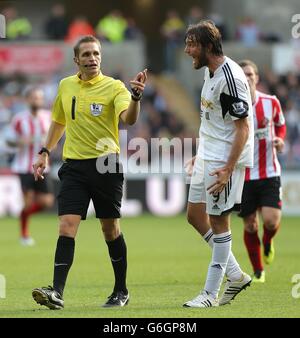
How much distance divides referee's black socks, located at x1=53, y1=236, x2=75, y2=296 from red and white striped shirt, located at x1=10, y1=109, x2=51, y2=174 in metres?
8.28

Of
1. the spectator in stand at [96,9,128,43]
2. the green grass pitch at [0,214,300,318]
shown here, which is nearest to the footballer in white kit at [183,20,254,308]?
the green grass pitch at [0,214,300,318]

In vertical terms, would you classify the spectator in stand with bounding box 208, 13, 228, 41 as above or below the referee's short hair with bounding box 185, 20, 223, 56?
below

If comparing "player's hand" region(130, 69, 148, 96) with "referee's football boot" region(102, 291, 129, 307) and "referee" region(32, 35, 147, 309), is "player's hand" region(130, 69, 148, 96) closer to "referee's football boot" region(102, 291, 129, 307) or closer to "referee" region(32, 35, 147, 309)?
"referee" region(32, 35, 147, 309)

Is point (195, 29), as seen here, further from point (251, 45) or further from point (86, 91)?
point (251, 45)

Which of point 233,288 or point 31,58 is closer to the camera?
A: point 233,288

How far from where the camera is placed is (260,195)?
11703 mm

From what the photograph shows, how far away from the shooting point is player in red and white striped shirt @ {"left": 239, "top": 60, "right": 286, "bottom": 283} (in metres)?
11.5

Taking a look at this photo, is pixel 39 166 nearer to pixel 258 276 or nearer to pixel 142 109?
pixel 258 276

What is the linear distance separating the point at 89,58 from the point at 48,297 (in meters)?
2.06

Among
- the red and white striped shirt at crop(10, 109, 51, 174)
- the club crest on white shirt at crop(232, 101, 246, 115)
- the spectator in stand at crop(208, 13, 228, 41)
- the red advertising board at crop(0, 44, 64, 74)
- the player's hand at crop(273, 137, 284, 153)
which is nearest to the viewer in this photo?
the club crest on white shirt at crop(232, 101, 246, 115)

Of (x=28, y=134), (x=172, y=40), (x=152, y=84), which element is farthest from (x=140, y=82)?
(x=172, y=40)

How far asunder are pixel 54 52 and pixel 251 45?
551cm

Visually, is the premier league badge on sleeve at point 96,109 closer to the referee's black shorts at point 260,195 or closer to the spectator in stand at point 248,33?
the referee's black shorts at point 260,195
